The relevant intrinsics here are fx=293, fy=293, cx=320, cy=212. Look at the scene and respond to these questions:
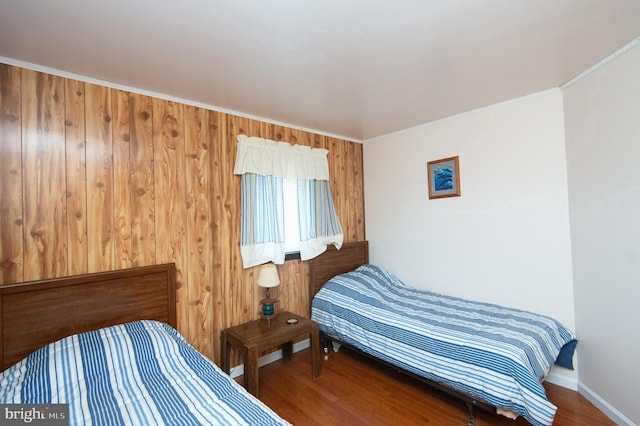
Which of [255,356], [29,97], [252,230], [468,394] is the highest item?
[29,97]

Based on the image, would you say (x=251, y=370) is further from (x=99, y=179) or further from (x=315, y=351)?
(x=99, y=179)

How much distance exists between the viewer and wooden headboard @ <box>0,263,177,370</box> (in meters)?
1.70

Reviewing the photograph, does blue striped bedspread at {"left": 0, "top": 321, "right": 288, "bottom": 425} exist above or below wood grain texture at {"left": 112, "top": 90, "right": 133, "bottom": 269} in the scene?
below

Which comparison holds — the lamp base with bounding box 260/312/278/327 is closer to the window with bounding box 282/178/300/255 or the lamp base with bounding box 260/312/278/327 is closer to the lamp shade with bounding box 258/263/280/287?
the lamp shade with bounding box 258/263/280/287

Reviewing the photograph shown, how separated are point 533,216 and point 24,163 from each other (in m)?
3.75

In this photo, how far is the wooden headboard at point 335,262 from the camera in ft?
10.7

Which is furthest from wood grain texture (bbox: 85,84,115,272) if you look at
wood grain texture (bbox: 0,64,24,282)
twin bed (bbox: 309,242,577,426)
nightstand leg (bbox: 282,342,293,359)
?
twin bed (bbox: 309,242,577,426)

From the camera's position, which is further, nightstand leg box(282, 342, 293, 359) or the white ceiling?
nightstand leg box(282, 342, 293, 359)

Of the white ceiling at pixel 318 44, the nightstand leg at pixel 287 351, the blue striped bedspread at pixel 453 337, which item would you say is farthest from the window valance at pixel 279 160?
the nightstand leg at pixel 287 351

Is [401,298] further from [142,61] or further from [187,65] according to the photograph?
[142,61]

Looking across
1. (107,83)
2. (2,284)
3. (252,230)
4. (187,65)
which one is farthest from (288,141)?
(2,284)

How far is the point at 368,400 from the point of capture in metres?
2.29

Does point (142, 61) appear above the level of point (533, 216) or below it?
above

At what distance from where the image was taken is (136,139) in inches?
86.0
